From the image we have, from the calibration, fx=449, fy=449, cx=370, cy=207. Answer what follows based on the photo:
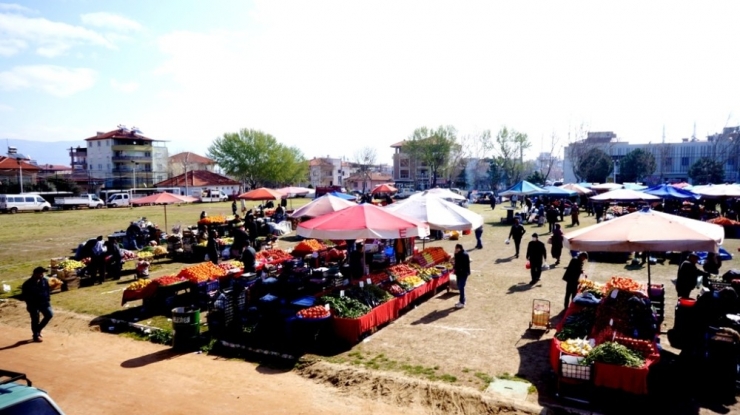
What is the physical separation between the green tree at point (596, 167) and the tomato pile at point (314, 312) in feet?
205

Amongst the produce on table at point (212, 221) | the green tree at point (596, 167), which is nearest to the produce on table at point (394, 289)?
the produce on table at point (212, 221)

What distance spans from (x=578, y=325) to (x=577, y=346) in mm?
1030

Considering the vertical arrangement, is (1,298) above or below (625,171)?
below

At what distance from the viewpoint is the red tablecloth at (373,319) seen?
880 cm

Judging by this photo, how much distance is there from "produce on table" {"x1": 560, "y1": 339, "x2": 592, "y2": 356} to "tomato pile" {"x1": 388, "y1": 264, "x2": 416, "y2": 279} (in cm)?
499

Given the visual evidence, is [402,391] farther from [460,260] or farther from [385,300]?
[460,260]

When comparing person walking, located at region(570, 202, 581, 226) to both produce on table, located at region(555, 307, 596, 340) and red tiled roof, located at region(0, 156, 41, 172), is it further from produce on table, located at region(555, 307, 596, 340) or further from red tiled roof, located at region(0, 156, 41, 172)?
red tiled roof, located at region(0, 156, 41, 172)

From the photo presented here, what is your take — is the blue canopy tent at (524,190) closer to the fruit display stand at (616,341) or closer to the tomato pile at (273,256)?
the tomato pile at (273,256)

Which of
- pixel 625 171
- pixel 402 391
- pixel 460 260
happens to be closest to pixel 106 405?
pixel 402 391

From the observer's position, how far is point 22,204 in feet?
138

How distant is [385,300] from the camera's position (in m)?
10.0

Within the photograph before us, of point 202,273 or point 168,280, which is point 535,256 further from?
point 168,280

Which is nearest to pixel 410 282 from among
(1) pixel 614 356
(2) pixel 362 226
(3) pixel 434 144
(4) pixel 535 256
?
(2) pixel 362 226

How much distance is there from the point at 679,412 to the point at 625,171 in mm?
72371
